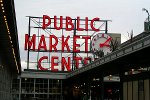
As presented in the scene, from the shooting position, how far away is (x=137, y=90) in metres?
32.6

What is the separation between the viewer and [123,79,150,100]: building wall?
30.6m

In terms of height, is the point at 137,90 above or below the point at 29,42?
below

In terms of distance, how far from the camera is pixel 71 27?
84.2m

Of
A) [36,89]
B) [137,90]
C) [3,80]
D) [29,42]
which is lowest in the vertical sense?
[36,89]

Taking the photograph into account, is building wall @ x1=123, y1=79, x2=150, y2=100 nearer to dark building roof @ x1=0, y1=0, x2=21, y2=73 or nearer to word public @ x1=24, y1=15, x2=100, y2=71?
dark building roof @ x1=0, y1=0, x2=21, y2=73

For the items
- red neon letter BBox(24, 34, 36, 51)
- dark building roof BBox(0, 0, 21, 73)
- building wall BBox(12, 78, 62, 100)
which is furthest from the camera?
red neon letter BBox(24, 34, 36, 51)

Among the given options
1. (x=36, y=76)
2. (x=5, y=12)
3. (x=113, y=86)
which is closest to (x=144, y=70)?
(x=5, y=12)

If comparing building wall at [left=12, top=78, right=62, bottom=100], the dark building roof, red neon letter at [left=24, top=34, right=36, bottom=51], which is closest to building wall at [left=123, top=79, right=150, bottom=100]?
the dark building roof

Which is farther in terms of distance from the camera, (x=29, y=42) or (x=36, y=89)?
(x=29, y=42)

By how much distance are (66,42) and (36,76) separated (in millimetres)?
11700

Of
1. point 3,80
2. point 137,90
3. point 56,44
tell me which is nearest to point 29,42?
point 56,44

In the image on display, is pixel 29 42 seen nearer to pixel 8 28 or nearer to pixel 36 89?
pixel 36 89

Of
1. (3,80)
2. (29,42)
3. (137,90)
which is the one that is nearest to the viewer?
(137,90)

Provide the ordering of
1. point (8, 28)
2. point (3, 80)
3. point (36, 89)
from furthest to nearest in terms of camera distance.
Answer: point (36, 89)
point (3, 80)
point (8, 28)
